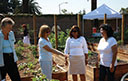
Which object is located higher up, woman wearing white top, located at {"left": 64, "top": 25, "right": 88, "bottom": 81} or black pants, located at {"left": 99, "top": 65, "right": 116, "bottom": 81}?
woman wearing white top, located at {"left": 64, "top": 25, "right": 88, "bottom": 81}

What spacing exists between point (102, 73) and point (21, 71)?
244 cm

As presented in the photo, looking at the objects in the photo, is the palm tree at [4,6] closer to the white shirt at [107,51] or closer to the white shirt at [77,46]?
the white shirt at [77,46]

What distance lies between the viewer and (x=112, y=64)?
3070mm

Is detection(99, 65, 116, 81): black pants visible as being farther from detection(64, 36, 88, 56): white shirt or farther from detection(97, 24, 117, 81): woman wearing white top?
detection(64, 36, 88, 56): white shirt

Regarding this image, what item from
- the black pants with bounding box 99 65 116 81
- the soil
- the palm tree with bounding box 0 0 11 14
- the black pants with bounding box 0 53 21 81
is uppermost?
the palm tree with bounding box 0 0 11 14

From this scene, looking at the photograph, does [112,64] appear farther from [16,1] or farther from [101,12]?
[16,1]

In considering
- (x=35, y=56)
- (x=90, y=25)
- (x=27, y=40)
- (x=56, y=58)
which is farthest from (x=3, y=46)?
(x=90, y=25)

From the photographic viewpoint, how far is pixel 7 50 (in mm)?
2898

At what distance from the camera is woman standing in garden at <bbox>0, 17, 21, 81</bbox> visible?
2.79 meters

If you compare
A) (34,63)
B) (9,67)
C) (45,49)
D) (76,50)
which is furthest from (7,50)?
(34,63)

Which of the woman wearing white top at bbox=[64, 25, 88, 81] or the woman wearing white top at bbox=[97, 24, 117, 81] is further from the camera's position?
the woman wearing white top at bbox=[64, 25, 88, 81]

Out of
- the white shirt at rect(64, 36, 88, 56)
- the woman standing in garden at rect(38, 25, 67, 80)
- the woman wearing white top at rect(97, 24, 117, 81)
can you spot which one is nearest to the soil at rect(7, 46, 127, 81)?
the white shirt at rect(64, 36, 88, 56)

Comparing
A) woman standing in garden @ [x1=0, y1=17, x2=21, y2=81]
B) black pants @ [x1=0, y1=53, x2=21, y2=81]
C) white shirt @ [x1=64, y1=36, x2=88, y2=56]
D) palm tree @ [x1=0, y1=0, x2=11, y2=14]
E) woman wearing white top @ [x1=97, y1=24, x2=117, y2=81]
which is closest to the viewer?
woman standing in garden @ [x1=0, y1=17, x2=21, y2=81]

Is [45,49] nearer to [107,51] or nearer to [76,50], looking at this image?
[76,50]
